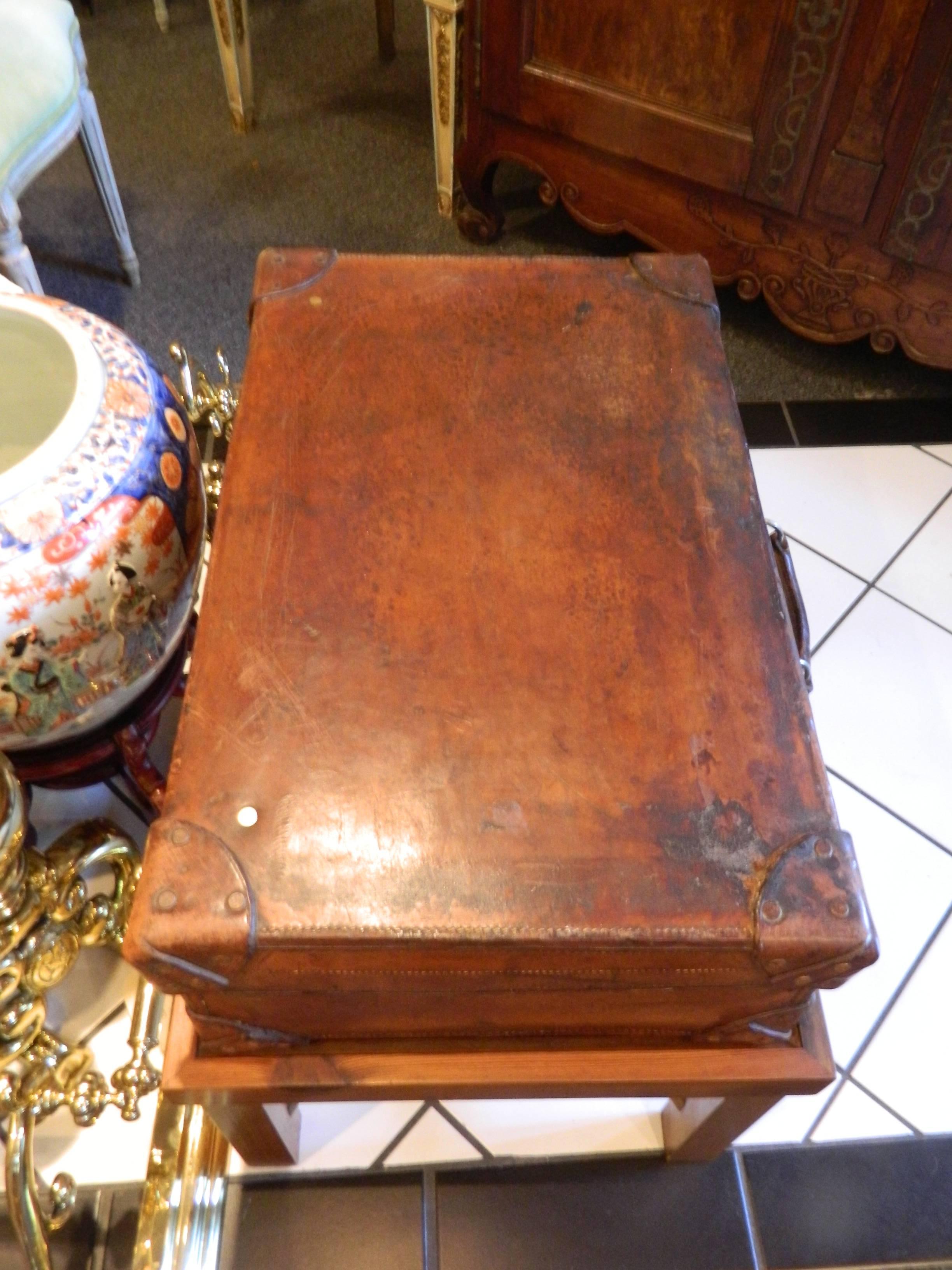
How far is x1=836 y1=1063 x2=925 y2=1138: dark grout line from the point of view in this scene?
975 millimetres

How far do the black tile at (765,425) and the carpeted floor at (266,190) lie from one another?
4cm

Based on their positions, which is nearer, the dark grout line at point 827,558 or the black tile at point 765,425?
the dark grout line at point 827,558

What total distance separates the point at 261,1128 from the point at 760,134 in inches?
56.9

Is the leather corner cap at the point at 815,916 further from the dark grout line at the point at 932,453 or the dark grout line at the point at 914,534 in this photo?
the dark grout line at the point at 932,453

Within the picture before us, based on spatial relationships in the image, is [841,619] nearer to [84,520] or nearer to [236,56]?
[84,520]

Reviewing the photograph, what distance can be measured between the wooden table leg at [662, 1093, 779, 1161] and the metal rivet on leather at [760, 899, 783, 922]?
9.0 inches

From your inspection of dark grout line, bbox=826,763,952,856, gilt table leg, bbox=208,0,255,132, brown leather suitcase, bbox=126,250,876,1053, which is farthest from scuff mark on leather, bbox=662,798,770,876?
gilt table leg, bbox=208,0,255,132

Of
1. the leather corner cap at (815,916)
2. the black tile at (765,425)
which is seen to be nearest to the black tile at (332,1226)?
the leather corner cap at (815,916)

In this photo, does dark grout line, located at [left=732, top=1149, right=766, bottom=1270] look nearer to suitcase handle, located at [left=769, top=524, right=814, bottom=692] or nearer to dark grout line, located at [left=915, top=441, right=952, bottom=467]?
suitcase handle, located at [left=769, top=524, right=814, bottom=692]

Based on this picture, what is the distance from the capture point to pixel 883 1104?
99 cm

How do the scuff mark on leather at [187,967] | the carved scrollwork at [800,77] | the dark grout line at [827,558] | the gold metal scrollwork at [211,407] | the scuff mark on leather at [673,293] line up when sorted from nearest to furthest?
the scuff mark on leather at [187,967] < the scuff mark on leather at [673,293] < the gold metal scrollwork at [211,407] < the carved scrollwork at [800,77] < the dark grout line at [827,558]

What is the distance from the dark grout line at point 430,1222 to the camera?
884 millimetres

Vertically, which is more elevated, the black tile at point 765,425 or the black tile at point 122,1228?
the black tile at point 765,425

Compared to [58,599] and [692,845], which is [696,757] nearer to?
[692,845]
